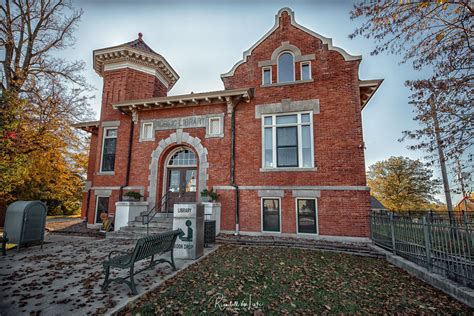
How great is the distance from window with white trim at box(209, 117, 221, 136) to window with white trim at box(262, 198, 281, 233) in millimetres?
4429

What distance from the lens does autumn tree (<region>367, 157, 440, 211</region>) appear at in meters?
32.1

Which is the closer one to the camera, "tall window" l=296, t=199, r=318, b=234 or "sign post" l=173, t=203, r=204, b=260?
"sign post" l=173, t=203, r=204, b=260

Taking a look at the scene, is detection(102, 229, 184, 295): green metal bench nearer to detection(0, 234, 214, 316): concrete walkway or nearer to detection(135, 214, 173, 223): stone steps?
detection(0, 234, 214, 316): concrete walkway

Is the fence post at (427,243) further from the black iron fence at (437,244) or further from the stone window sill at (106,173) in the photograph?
the stone window sill at (106,173)

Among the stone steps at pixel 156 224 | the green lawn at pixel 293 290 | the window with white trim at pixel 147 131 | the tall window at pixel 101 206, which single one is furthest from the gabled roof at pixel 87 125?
the green lawn at pixel 293 290

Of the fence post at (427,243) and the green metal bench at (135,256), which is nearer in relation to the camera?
the green metal bench at (135,256)

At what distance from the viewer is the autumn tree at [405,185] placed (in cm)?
3212

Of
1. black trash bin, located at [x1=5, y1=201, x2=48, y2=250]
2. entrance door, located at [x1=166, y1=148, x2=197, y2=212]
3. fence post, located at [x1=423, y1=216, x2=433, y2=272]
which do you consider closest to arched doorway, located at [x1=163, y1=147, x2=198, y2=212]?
entrance door, located at [x1=166, y1=148, x2=197, y2=212]

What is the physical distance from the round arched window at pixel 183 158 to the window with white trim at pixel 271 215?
4688mm

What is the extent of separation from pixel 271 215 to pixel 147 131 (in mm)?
8668

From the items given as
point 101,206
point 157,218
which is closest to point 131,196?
point 157,218

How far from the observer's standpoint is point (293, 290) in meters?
4.59

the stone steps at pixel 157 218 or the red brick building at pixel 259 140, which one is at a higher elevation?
the red brick building at pixel 259 140

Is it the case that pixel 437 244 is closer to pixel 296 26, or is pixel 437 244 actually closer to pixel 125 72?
pixel 296 26
